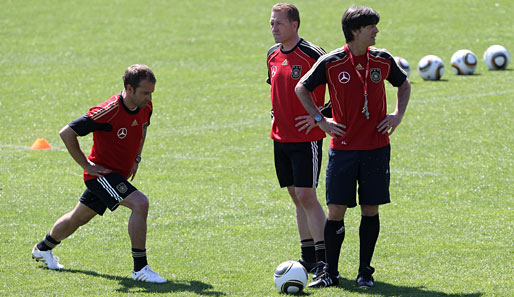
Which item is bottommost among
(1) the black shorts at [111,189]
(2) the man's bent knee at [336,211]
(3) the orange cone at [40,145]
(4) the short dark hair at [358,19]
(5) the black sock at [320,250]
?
(3) the orange cone at [40,145]

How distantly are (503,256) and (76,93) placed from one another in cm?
1505

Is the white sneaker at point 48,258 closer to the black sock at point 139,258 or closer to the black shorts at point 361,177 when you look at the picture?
the black sock at point 139,258

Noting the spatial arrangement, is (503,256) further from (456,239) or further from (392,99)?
(392,99)

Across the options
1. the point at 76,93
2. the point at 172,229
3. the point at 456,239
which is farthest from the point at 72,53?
the point at 456,239

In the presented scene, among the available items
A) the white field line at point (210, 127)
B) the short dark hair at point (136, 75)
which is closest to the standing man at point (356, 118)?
the short dark hair at point (136, 75)

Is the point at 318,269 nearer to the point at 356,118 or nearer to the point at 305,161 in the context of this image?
the point at 305,161

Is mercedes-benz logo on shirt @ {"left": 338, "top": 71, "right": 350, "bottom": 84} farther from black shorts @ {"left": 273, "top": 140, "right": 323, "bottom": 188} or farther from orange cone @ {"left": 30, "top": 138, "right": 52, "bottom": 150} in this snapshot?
orange cone @ {"left": 30, "top": 138, "right": 52, "bottom": 150}

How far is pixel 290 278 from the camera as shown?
7.06m

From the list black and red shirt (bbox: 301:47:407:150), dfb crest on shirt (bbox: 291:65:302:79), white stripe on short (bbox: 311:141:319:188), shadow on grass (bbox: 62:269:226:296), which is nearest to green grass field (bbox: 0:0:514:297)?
shadow on grass (bbox: 62:269:226:296)

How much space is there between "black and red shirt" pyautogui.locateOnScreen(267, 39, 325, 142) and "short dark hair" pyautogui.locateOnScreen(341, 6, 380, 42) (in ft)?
2.56

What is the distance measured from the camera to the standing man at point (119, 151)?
759 centimetres

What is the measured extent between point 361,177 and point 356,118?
1.76ft

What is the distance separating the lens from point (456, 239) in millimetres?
8969

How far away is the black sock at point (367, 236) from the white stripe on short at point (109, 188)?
235cm
